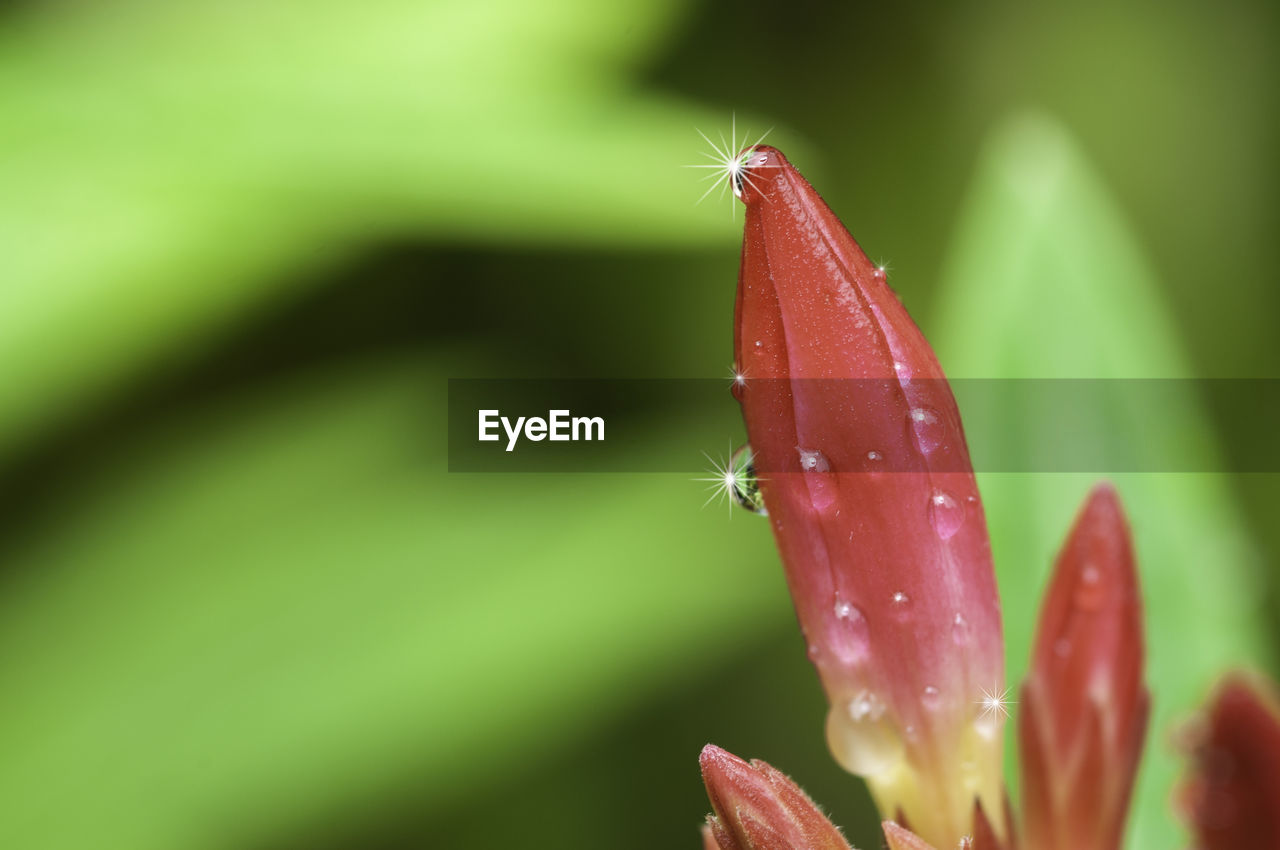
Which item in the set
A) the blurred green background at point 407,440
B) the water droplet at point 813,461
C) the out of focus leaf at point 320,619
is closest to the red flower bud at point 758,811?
the water droplet at point 813,461

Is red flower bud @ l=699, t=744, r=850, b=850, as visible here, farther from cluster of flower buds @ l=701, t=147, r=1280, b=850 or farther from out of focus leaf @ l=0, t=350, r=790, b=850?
out of focus leaf @ l=0, t=350, r=790, b=850

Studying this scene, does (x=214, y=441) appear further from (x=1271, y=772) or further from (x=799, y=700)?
(x=1271, y=772)

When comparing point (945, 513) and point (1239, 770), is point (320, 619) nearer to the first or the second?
point (945, 513)

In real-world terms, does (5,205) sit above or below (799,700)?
above

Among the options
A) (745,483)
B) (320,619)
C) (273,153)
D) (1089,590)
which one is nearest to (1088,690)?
(1089,590)

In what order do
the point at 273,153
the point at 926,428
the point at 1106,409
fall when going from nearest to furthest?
the point at 926,428 < the point at 1106,409 < the point at 273,153

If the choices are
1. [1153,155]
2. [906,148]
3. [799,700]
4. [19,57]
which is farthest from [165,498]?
[1153,155]
